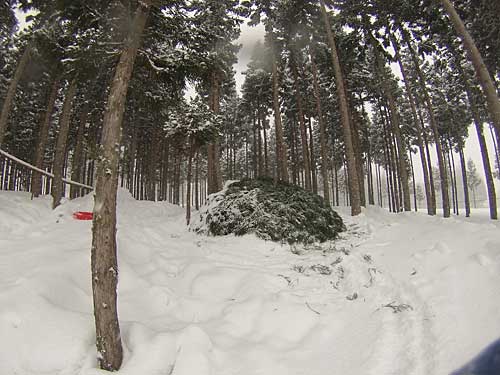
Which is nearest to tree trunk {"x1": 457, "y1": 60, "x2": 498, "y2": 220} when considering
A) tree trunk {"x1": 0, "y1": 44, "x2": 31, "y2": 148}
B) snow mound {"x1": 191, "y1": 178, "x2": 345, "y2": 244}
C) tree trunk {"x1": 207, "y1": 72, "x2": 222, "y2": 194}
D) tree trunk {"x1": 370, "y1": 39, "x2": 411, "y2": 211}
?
tree trunk {"x1": 370, "y1": 39, "x2": 411, "y2": 211}

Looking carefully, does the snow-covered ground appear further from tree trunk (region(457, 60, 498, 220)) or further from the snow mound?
tree trunk (region(457, 60, 498, 220))

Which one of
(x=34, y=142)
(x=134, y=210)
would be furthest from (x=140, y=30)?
(x=34, y=142)

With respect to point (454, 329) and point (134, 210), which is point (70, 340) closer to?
point (454, 329)

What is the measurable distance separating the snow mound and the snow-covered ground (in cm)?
188

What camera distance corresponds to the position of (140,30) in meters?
4.31

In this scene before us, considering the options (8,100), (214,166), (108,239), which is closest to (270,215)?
(108,239)

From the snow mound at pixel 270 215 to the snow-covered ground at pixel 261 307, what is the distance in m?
1.88

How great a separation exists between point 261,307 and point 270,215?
4.90m

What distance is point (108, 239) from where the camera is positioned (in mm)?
3447

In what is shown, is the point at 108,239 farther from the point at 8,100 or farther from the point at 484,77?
the point at 8,100

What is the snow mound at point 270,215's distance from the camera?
8930 millimetres

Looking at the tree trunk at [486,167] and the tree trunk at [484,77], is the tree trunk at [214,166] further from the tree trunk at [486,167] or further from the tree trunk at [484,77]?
the tree trunk at [486,167]

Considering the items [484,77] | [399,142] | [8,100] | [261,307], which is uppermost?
[8,100]

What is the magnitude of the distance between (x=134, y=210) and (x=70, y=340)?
41.8ft
